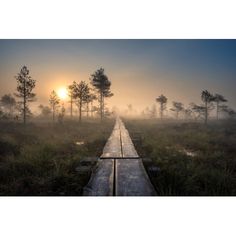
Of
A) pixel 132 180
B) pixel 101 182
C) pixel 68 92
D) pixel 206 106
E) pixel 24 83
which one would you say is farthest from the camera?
pixel 206 106

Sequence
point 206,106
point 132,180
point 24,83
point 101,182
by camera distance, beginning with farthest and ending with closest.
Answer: point 206,106, point 24,83, point 132,180, point 101,182

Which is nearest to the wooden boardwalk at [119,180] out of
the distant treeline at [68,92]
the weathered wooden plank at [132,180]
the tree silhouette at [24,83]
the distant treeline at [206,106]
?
the weathered wooden plank at [132,180]

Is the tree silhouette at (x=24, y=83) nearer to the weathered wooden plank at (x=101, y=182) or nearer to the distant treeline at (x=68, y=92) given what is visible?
the distant treeline at (x=68, y=92)

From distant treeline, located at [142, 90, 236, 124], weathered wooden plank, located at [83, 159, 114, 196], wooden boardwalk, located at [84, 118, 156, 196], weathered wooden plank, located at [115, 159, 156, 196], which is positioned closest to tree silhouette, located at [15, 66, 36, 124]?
wooden boardwalk, located at [84, 118, 156, 196]

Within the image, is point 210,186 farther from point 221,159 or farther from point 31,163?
point 31,163

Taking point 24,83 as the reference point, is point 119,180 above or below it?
below

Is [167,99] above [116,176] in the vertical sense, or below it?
above

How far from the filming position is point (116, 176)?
15.1 ft

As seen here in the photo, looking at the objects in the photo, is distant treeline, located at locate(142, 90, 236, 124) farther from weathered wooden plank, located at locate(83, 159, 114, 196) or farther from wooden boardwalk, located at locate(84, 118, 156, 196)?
weathered wooden plank, located at locate(83, 159, 114, 196)

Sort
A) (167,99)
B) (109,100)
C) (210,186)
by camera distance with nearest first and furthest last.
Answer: (210,186) → (109,100) → (167,99)

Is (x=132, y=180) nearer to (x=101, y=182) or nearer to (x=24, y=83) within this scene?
(x=101, y=182)

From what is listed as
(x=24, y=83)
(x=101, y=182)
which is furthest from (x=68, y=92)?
(x=101, y=182)
